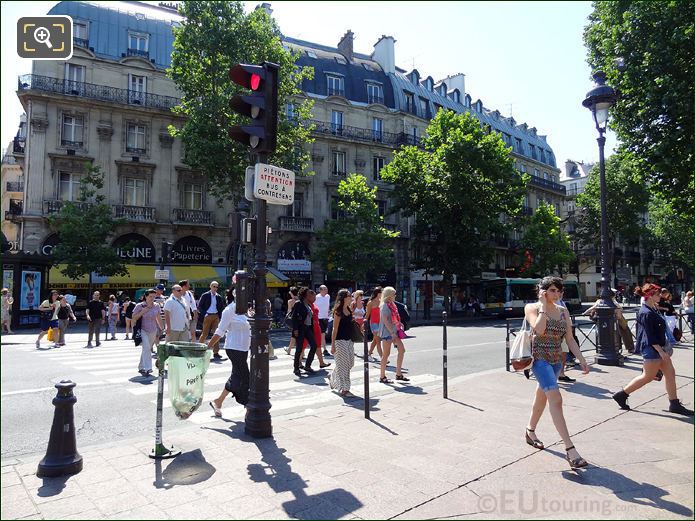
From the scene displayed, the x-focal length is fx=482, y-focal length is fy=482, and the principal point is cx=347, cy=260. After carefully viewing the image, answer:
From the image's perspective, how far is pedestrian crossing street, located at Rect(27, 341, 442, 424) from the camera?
24.3 feet

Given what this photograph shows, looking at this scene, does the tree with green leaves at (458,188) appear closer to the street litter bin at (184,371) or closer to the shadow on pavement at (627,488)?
the street litter bin at (184,371)

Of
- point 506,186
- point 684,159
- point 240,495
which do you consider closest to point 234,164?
point 506,186

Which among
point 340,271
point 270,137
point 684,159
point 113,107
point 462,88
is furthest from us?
point 462,88

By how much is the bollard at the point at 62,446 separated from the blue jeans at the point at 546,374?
4565mm

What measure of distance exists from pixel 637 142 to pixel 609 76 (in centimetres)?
242

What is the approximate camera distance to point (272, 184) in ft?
19.5

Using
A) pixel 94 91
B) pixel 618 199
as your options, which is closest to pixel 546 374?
pixel 94 91

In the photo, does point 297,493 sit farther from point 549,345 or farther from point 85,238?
point 85,238

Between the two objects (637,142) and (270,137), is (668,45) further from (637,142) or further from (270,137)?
(270,137)

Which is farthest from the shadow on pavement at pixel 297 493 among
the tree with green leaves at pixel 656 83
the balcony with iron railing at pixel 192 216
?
the balcony with iron railing at pixel 192 216

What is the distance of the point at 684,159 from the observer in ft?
47.8

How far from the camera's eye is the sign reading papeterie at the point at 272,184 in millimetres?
5766

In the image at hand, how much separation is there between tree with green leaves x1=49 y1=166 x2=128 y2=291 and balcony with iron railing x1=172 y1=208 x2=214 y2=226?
495 cm

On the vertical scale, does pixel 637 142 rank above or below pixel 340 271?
above
